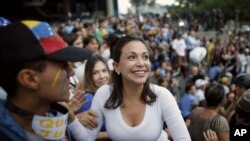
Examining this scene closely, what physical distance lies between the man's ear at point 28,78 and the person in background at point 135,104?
73 centimetres

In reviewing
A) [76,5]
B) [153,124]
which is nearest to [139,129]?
[153,124]

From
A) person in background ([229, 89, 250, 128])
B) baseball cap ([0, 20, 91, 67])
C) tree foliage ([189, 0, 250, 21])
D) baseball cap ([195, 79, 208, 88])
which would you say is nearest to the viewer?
baseball cap ([0, 20, 91, 67])

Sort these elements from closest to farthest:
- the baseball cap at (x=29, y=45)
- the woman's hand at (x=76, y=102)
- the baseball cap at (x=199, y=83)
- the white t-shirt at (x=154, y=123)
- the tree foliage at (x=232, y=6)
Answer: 1. the baseball cap at (x=29, y=45)
2. the white t-shirt at (x=154, y=123)
3. the woman's hand at (x=76, y=102)
4. the baseball cap at (x=199, y=83)
5. the tree foliage at (x=232, y=6)

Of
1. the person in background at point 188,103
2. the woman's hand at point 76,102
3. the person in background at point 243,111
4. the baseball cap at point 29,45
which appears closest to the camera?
the baseball cap at point 29,45

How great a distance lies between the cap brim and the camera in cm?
151

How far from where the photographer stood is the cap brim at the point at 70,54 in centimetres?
151

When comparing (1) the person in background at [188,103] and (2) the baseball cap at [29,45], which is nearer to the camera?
(2) the baseball cap at [29,45]

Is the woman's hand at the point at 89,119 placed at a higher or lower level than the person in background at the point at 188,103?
higher

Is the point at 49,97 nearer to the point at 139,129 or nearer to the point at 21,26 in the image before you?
the point at 21,26

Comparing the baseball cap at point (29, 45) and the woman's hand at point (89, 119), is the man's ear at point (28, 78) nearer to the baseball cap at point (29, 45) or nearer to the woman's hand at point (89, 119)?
the baseball cap at point (29, 45)

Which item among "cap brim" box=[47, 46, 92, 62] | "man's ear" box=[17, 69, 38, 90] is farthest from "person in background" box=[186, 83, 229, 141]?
"man's ear" box=[17, 69, 38, 90]

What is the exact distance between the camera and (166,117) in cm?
220

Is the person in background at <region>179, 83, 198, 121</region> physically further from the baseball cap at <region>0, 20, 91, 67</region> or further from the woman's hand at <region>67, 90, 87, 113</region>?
the baseball cap at <region>0, 20, 91, 67</region>

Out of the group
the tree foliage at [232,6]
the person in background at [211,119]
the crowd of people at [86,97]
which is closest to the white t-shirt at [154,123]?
the crowd of people at [86,97]
